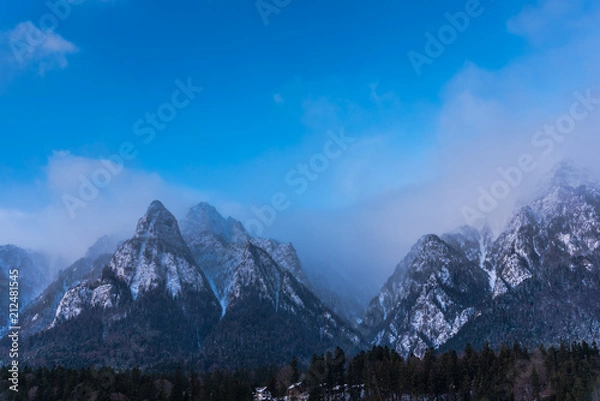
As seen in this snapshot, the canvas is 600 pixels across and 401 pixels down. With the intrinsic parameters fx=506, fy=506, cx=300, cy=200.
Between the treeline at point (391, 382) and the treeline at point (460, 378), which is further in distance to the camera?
the treeline at point (391, 382)

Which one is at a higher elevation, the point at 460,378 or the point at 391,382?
the point at 391,382

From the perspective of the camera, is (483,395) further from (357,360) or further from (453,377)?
(357,360)

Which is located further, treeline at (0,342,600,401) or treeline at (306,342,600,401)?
treeline at (0,342,600,401)

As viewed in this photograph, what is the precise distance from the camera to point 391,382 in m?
165

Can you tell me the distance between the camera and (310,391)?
550 feet

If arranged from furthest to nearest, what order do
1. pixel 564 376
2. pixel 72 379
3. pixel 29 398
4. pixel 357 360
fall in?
pixel 357 360
pixel 72 379
pixel 29 398
pixel 564 376

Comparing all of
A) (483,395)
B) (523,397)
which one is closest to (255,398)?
(483,395)

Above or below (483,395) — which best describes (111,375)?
above

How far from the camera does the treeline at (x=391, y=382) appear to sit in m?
158

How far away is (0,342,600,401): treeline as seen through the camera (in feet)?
518

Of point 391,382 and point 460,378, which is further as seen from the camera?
point 391,382

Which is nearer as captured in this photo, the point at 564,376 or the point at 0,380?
the point at 564,376

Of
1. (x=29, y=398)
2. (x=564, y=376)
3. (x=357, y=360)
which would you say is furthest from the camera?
(x=357, y=360)

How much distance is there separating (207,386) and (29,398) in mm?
56709
